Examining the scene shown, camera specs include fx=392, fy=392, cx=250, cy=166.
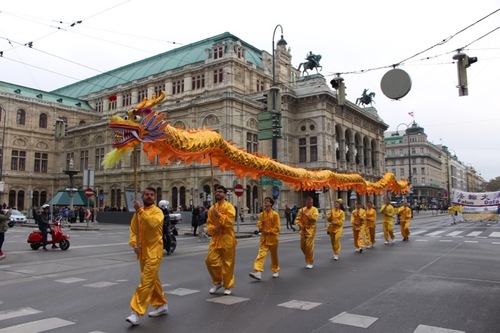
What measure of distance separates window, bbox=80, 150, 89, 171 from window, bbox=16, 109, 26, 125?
9642mm

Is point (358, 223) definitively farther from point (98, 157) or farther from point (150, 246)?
point (98, 157)

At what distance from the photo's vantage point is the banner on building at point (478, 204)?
3006 centimetres

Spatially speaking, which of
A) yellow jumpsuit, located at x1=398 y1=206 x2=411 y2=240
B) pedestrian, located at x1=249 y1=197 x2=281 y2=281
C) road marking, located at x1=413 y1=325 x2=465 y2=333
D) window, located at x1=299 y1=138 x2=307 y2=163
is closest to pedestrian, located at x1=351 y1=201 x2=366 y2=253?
yellow jumpsuit, located at x1=398 y1=206 x2=411 y2=240

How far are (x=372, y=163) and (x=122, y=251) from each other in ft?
186

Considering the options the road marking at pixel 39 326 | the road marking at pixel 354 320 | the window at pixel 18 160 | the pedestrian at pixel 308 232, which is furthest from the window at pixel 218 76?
the road marking at pixel 354 320

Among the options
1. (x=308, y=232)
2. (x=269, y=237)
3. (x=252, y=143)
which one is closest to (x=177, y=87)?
(x=252, y=143)

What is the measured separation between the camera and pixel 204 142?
28.7 ft

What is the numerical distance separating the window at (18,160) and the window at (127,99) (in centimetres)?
1680

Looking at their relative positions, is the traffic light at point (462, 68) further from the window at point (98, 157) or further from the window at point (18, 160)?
the window at point (18, 160)

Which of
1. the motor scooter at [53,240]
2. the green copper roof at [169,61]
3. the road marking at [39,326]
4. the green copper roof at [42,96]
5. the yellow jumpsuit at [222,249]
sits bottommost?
the road marking at [39,326]

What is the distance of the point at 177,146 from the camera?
7926 millimetres

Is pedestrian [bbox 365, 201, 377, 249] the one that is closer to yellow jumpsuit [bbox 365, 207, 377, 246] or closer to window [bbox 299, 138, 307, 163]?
yellow jumpsuit [bbox 365, 207, 377, 246]

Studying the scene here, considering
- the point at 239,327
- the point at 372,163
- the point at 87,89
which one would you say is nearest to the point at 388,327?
the point at 239,327

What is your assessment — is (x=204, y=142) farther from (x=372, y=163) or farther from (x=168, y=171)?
(x=372, y=163)
